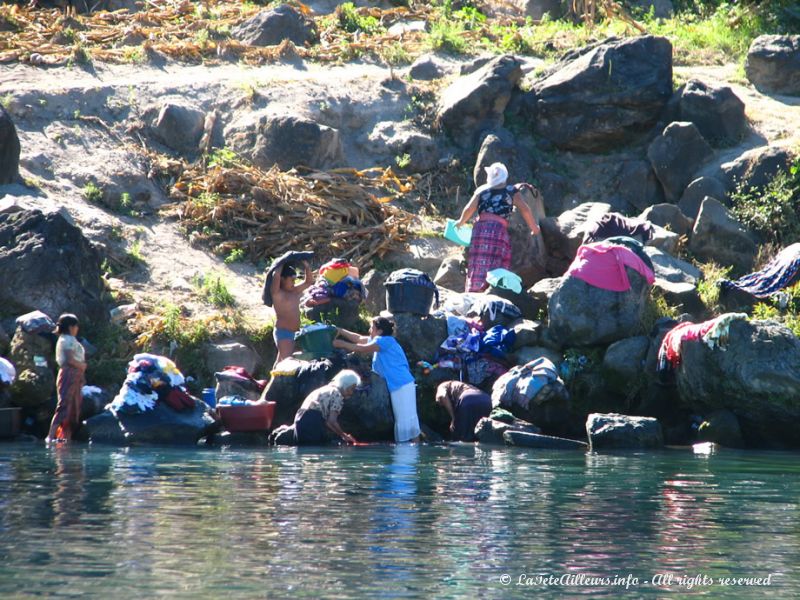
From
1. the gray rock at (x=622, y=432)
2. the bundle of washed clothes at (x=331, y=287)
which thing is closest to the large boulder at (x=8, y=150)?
the bundle of washed clothes at (x=331, y=287)

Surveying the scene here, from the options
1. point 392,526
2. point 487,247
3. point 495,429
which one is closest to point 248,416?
point 495,429

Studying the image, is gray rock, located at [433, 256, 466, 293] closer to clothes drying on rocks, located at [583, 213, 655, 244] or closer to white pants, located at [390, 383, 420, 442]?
clothes drying on rocks, located at [583, 213, 655, 244]

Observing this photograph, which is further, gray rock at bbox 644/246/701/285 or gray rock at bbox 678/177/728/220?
gray rock at bbox 678/177/728/220

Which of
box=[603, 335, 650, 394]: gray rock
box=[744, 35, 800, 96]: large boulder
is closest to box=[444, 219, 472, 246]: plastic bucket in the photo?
box=[603, 335, 650, 394]: gray rock

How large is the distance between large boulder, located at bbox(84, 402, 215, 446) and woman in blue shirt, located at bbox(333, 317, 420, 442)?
1.78 meters

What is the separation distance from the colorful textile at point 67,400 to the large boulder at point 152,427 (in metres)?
0.19

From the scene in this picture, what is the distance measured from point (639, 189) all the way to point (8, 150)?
9232 mm

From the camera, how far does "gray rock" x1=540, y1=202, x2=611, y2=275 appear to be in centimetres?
1698

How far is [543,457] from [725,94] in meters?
9.46

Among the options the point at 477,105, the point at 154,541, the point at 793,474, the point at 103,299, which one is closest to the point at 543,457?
the point at 793,474

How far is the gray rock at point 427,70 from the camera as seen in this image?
72.2ft

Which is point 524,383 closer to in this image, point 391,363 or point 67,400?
point 391,363

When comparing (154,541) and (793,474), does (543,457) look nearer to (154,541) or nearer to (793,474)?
(793,474)

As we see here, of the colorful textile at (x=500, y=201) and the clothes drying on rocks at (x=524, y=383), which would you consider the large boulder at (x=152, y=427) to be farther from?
the colorful textile at (x=500, y=201)
